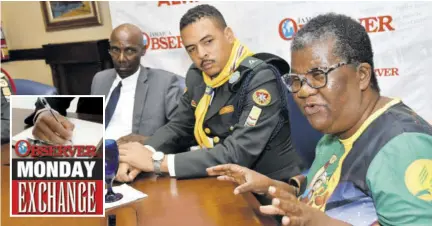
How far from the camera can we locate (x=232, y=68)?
1683 mm

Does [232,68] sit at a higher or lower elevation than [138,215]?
higher

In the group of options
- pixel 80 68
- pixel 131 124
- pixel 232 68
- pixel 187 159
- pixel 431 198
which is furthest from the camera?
pixel 80 68

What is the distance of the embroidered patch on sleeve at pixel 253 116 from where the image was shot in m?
1.50

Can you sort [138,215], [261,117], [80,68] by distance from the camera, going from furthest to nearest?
[80,68] → [261,117] → [138,215]

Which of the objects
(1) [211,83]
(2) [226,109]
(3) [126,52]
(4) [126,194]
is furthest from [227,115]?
(3) [126,52]

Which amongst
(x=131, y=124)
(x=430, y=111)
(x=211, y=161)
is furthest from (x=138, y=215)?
(x=430, y=111)

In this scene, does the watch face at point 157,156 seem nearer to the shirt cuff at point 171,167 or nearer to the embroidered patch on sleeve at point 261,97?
the shirt cuff at point 171,167

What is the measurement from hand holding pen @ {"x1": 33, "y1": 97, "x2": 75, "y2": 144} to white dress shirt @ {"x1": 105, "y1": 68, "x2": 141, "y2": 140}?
4.17 ft

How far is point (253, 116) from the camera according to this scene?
4.96 ft

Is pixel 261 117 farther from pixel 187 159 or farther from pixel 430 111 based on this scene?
pixel 430 111

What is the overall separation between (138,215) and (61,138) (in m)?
0.30

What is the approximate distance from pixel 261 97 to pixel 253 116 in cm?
8

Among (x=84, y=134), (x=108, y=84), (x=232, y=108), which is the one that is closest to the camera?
(x=84, y=134)

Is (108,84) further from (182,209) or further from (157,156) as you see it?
(182,209)
